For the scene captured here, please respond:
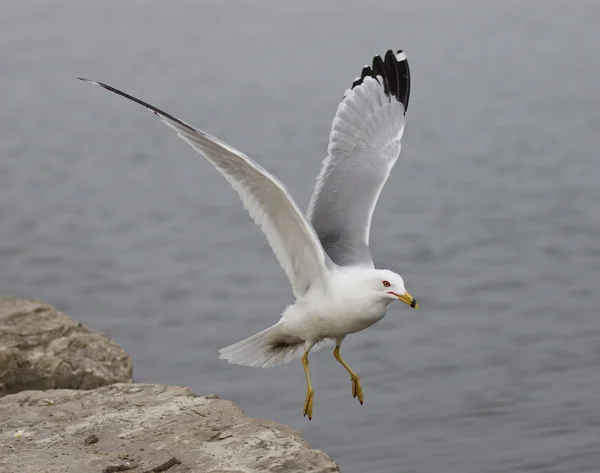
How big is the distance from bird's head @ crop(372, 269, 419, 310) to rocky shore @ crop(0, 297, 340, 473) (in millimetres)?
990

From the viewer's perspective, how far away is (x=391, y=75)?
873 centimetres

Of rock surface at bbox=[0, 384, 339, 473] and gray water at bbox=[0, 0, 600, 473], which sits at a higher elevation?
gray water at bbox=[0, 0, 600, 473]

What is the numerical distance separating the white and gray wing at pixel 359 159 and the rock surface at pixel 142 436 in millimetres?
1431

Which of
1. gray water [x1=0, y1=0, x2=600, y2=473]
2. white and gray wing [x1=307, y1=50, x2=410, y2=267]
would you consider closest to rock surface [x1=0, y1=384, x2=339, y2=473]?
white and gray wing [x1=307, y1=50, x2=410, y2=267]

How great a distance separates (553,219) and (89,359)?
24.0 ft

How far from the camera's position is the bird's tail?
704 centimetres

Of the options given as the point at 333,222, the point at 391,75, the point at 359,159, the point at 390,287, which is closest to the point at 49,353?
the point at 333,222

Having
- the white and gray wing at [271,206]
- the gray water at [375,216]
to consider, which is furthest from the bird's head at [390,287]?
the gray water at [375,216]

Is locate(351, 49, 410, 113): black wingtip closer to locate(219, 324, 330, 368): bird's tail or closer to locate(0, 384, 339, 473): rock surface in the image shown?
locate(219, 324, 330, 368): bird's tail

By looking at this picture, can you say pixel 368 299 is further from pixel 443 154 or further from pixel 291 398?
pixel 443 154

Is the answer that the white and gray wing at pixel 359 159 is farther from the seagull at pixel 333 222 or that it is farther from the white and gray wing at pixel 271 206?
the white and gray wing at pixel 271 206

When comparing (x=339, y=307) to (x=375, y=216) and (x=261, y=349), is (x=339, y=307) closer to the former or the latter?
(x=261, y=349)

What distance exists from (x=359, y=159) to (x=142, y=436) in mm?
3033

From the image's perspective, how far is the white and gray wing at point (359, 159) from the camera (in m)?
7.32
